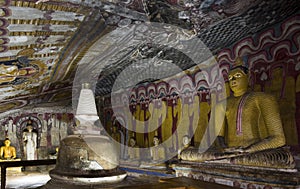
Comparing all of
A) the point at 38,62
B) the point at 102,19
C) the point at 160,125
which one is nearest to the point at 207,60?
the point at 160,125

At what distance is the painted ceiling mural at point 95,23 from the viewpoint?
259 centimetres

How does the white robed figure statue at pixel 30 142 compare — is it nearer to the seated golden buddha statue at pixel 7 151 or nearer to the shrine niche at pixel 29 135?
the shrine niche at pixel 29 135

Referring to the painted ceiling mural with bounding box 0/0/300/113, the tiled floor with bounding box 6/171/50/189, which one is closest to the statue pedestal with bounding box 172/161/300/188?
the painted ceiling mural with bounding box 0/0/300/113

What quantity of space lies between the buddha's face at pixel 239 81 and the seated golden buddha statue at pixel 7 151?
26.7 ft

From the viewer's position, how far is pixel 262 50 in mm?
3752

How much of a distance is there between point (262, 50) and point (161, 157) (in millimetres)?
2799

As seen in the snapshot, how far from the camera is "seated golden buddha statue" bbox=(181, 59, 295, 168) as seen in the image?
308 centimetres

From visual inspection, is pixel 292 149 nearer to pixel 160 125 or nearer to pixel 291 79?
pixel 291 79

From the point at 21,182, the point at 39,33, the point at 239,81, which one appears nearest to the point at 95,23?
the point at 39,33

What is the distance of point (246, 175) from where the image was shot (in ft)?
10.6

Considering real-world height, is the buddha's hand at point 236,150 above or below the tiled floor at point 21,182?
above

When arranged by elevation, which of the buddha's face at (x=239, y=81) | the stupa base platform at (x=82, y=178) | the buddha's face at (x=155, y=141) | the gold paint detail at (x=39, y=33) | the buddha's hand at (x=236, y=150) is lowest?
the stupa base platform at (x=82, y=178)

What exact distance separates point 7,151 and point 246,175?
8.37 meters

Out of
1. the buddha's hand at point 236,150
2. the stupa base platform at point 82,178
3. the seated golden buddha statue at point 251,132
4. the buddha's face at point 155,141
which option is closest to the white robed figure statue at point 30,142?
the buddha's face at point 155,141
